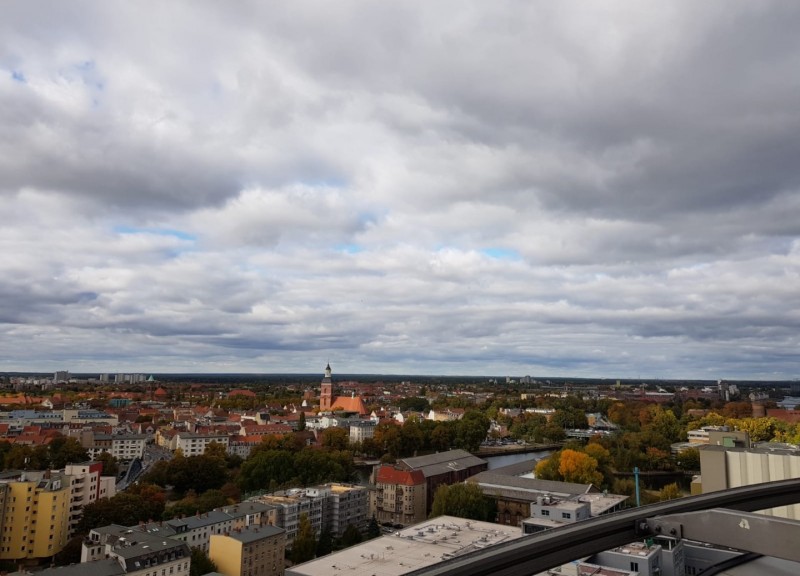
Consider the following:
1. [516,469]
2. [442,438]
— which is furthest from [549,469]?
[442,438]

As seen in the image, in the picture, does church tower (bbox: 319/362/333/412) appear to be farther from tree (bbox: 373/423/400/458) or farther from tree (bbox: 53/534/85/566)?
tree (bbox: 53/534/85/566)

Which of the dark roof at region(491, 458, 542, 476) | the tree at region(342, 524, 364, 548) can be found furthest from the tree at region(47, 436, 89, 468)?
the dark roof at region(491, 458, 542, 476)

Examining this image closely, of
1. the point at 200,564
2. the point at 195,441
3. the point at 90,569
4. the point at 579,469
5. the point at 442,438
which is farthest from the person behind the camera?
the point at 442,438

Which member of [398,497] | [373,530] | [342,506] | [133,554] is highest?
[133,554]

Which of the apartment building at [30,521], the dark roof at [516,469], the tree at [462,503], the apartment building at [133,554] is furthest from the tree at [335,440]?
the apartment building at [133,554]

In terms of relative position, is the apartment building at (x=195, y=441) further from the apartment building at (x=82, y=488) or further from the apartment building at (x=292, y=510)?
the apartment building at (x=292, y=510)

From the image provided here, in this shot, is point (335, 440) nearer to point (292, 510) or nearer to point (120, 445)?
point (120, 445)

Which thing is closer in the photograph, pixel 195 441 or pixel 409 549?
pixel 409 549
